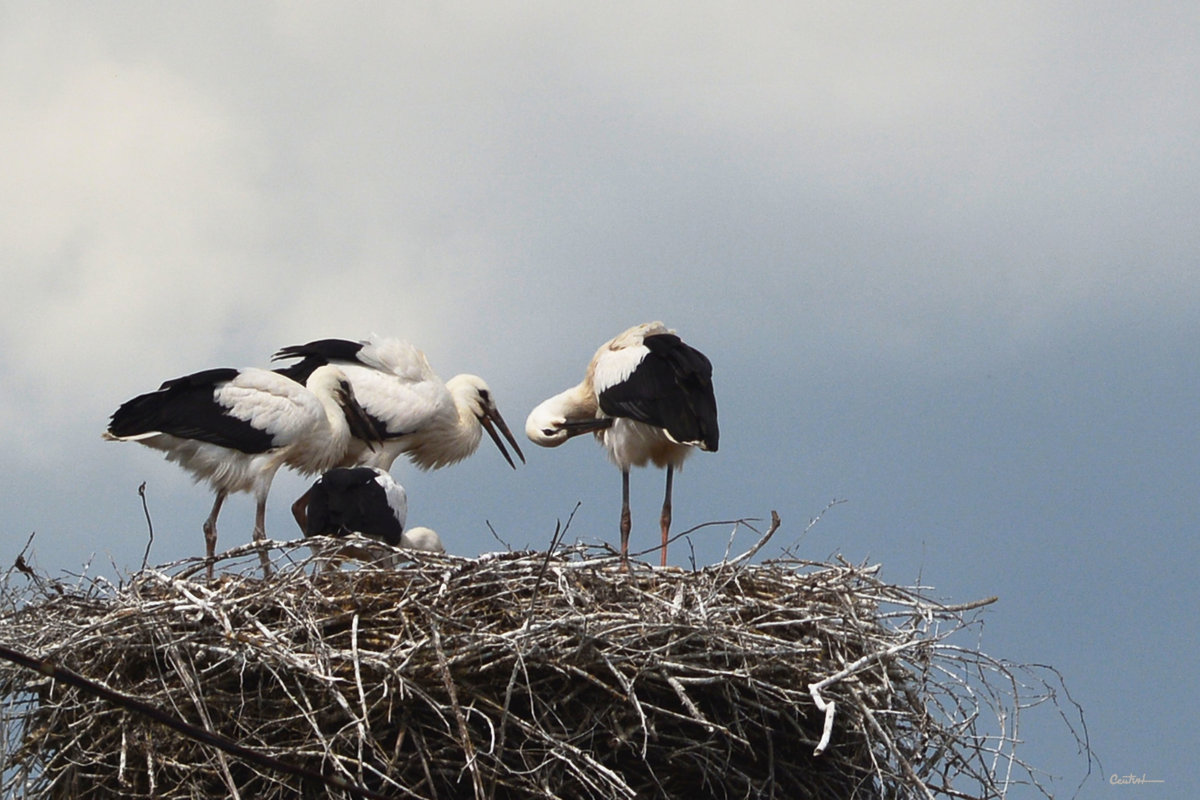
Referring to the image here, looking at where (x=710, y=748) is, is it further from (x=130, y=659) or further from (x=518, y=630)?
(x=130, y=659)

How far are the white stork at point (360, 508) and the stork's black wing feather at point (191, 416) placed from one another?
40.2 inches

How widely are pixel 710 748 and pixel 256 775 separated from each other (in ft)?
4.82

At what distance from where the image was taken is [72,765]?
18.1 ft

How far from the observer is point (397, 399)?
9719mm

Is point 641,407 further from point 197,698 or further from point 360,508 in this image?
point 197,698

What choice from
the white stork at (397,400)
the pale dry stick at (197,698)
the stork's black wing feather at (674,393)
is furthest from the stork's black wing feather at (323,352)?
the pale dry stick at (197,698)

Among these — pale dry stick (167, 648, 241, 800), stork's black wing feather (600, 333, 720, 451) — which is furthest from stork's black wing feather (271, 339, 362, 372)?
pale dry stick (167, 648, 241, 800)

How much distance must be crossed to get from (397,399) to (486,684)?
14.9ft

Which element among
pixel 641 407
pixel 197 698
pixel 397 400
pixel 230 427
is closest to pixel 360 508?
pixel 230 427

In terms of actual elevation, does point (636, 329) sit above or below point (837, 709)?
above

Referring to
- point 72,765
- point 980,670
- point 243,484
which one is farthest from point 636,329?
point 72,765

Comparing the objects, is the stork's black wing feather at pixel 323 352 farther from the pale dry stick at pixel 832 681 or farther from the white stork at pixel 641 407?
the pale dry stick at pixel 832 681

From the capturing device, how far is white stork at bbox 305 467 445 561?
7082mm

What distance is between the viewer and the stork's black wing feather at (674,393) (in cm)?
796
